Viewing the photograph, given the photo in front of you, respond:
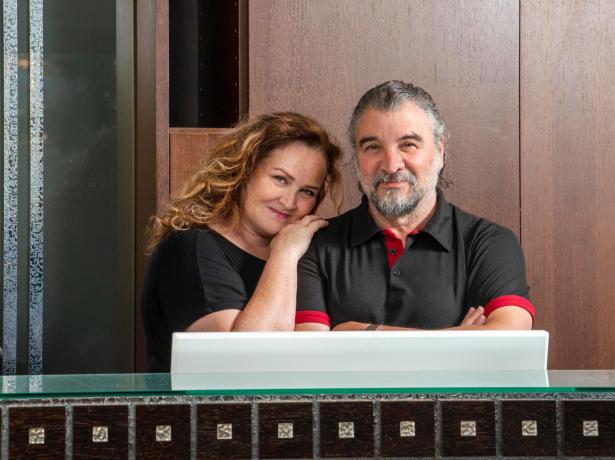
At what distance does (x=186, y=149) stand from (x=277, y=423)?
162 cm

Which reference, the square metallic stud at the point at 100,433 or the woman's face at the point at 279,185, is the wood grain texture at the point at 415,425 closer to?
the square metallic stud at the point at 100,433

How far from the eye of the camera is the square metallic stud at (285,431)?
100 centimetres

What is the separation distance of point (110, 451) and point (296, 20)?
5.85ft

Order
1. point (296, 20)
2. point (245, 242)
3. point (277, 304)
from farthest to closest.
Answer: point (296, 20)
point (245, 242)
point (277, 304)

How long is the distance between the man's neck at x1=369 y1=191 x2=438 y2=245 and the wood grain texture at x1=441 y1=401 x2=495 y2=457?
3.85 feet

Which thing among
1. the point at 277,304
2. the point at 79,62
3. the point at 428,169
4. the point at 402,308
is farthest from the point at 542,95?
the point at 79,62

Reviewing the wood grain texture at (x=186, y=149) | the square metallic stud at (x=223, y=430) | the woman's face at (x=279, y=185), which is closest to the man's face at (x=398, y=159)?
the woman's face at (x=279, y=185)

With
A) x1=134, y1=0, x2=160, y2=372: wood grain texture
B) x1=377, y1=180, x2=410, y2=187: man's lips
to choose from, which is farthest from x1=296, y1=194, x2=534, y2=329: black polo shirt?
x1=134, y1=0, x2=160, y2=372: wood grain texture

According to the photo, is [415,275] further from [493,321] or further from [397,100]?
[397,100]

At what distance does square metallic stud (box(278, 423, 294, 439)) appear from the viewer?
100cm

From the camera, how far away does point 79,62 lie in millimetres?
2656

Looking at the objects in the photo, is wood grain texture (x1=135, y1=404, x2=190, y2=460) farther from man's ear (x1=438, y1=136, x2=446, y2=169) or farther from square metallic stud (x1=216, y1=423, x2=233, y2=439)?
man's ear (x1=438, y1=136, x2=446, y2=169)

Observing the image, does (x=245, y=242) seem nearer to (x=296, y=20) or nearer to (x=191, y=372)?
(x=296, y=20)

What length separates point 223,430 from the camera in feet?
3.28
